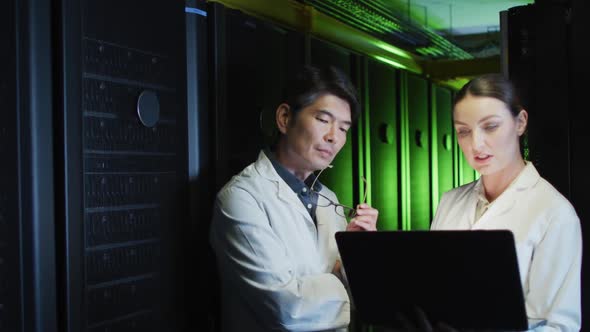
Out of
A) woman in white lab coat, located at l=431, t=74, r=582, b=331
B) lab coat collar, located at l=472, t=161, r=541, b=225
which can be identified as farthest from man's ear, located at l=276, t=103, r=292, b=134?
lab coat collar, located at l=472, t=161, r=541, b=225

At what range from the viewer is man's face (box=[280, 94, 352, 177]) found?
6.01ft

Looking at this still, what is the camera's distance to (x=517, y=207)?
5.08ft

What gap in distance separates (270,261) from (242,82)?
0.66 meters

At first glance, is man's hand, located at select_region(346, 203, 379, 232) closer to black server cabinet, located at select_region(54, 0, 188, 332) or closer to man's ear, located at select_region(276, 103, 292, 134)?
man's ear, located at select_region(276, 103, 292, 134)

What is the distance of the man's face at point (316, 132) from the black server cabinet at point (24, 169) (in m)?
0.71

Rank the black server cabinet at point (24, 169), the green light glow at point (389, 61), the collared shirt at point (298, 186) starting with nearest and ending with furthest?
the black server cabinet at point (24, 169)
the collared shirt at point (298, 186)
the green light glow at point (389, 61)

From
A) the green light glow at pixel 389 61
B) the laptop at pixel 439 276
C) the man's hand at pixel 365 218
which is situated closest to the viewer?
the laptop at pixel 439 276

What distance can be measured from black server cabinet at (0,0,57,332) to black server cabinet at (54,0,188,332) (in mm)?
47

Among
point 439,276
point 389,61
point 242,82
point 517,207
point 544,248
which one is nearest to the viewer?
point 439,276

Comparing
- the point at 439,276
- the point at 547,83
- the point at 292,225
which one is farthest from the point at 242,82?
the point at 439,276

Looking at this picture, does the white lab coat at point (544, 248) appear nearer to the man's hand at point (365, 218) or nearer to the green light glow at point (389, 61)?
the man's hand at point (365, 218)

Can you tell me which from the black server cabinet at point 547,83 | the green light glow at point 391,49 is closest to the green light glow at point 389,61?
the green light glow at point 391,49

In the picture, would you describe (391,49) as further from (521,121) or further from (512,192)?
(512,192)

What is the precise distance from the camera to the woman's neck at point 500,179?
162 centimetres
